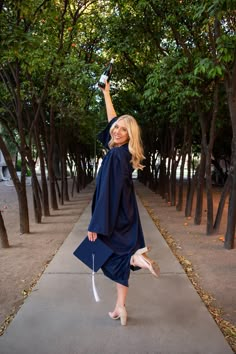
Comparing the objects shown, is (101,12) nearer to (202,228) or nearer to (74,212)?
(74,212)

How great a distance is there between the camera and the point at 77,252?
3766mm

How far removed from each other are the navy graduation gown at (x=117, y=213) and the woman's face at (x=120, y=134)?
55mm

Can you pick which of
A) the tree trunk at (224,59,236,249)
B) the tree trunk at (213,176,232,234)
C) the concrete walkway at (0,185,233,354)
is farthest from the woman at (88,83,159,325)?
the tree trunk at (213,176,232,234)

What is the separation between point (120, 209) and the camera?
369 centimetres

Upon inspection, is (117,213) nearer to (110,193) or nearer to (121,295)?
(110,193)

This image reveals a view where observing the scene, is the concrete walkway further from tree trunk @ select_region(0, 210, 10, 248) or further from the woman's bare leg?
tree trunk @ select_region(0, 210, 10, 248)

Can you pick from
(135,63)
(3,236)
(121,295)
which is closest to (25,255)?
(3,236)

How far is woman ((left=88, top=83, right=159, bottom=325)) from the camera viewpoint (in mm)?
3604

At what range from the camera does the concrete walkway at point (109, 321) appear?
3.40 m

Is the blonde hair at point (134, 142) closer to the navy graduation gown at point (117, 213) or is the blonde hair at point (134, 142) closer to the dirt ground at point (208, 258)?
the navy graduation gown at point (117, 213)

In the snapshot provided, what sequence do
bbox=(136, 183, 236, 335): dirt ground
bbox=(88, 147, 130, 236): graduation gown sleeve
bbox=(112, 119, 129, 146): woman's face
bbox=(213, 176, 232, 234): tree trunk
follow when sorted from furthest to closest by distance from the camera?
bbox=(213, 176, 232, 234): tree trunk → bbox=(136, 183, 236, 335): dirt ground → bbox=(112, 119, 129, 146): woman's face → bbox=(88, 147, 130, 236): graduation gown sleeve

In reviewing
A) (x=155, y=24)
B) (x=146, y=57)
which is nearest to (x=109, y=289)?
(x=155, y=24)

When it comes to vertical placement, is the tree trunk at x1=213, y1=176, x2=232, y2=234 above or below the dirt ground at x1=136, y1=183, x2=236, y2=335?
above

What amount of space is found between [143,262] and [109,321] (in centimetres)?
75
